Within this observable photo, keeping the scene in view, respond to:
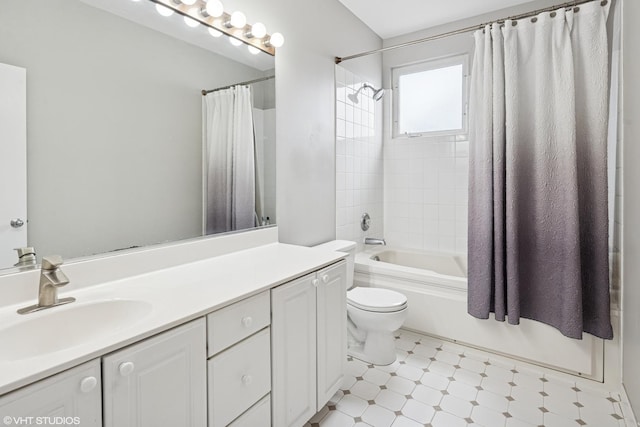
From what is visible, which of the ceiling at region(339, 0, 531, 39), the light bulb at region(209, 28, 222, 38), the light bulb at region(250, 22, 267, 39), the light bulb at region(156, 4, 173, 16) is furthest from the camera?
the ceiling at region(339, 0, 531, 39)

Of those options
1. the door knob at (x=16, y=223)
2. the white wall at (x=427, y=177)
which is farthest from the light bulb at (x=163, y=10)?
the white wall at (x=427, y=177)

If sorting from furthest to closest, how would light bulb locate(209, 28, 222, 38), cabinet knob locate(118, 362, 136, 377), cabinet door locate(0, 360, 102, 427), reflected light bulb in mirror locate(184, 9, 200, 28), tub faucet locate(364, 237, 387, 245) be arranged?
tub faucet locate(364, 237, 387, 245)
light bulb locate(209, 28, 222, 38)
reflected light bulb in mirror locate(184, 9, 200, 28)
cabinet knob locate(118, 362, 136, 377)
cabinet door locate(0, 360, 102, 427)

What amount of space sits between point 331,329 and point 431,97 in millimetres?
2479

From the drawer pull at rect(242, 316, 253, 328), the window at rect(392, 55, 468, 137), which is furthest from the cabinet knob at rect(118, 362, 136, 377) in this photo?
the window at rect(392, 55, 468, 137)

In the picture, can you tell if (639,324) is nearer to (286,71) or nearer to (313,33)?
(286,71)

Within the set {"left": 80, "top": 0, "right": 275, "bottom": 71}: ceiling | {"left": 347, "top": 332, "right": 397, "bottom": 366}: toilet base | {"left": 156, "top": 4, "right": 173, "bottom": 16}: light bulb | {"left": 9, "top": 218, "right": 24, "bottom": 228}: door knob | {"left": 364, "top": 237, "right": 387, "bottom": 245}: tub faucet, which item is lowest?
{"left": 347, "top": 332, "right": 397, "bottom": 366}: toilet base

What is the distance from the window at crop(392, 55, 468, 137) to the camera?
9.85 ft

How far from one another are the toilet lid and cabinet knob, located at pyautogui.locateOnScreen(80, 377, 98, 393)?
1.52m

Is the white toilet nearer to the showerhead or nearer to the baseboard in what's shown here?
the baseboard

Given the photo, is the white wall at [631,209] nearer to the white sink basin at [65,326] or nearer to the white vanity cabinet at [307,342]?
the white vanity cabinet at [307,342]

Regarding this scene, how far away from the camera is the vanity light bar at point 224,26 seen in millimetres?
1495

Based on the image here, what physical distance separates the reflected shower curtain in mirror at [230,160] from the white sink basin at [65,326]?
0.62 m

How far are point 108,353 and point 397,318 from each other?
1596mm

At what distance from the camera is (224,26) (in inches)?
67.0
